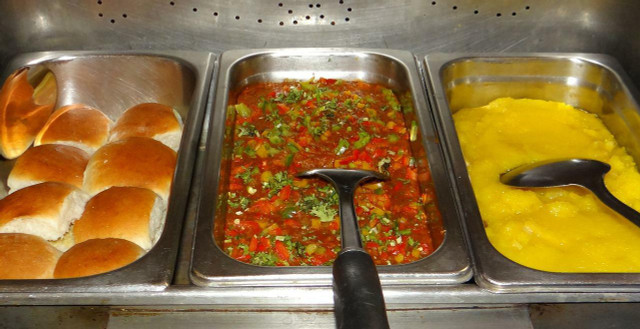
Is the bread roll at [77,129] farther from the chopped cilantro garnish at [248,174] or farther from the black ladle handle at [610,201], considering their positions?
the black ladle handle at [610,201]

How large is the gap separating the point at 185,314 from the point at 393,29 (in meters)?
1.46

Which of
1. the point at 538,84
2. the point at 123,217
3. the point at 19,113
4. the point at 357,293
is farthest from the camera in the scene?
the point at 538,84

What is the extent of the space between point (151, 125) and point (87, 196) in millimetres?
367

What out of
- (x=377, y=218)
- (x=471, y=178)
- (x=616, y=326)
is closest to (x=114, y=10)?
(x=377, y=218)

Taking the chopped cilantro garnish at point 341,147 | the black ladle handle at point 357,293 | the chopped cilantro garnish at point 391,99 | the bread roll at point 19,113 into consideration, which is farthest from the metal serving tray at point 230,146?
the bread roll at point 19,113

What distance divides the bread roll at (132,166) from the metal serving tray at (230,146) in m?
0.16

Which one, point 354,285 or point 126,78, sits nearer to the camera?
point 354,285

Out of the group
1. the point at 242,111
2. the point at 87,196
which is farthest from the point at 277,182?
the point at 87,196

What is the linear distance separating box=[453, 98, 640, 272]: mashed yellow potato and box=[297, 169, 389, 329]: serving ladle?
511mm

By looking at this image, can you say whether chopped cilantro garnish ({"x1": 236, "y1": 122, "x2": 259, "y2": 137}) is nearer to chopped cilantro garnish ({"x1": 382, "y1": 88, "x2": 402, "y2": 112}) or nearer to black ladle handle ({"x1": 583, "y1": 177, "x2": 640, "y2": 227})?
chopped cilantro garnish ({"x1": 382, "y1": 88, "x2": 402, "y2": 112})

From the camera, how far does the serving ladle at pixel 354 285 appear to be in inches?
45.9

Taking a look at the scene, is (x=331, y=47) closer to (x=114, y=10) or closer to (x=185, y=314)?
(x=114, y=10)

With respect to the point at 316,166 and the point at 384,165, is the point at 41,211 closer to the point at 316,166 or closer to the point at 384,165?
the point at 316,166

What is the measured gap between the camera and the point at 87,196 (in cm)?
183
